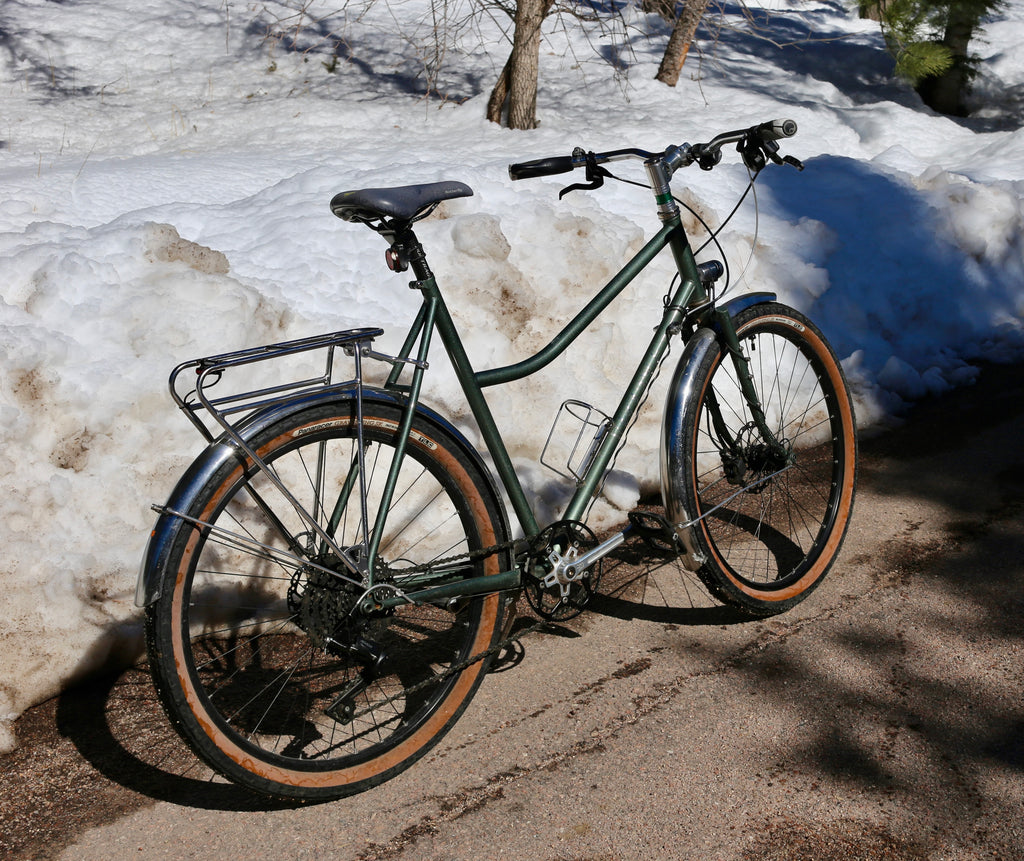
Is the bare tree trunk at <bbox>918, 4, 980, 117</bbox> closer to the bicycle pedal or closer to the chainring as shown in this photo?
the bicycle pedal

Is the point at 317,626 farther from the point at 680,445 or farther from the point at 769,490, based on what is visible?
the point at 769,490

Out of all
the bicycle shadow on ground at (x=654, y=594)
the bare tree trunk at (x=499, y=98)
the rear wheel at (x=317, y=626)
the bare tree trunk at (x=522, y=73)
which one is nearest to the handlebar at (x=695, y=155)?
the rear wheel at (x=317, y=626)

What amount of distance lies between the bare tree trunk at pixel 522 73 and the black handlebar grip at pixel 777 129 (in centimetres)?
469

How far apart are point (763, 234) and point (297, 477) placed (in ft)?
11.0

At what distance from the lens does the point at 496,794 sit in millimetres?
2602

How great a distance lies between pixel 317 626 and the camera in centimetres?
252

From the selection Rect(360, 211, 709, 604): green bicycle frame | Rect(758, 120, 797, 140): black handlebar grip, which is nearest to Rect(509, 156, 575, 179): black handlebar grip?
Rect(360, 211, 709, 604): green bicycle frame

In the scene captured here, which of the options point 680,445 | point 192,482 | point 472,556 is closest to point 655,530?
point 680,445

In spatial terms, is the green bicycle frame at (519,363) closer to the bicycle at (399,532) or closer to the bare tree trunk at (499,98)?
the bicycle at (399,532)

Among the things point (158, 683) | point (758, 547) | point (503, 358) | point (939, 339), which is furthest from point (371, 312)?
point (939, 339)

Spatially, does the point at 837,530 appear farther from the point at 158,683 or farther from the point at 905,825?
the point at 158,683

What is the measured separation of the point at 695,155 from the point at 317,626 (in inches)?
75.3

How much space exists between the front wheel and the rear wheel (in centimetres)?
83

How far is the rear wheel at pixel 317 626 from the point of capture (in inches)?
91.7
